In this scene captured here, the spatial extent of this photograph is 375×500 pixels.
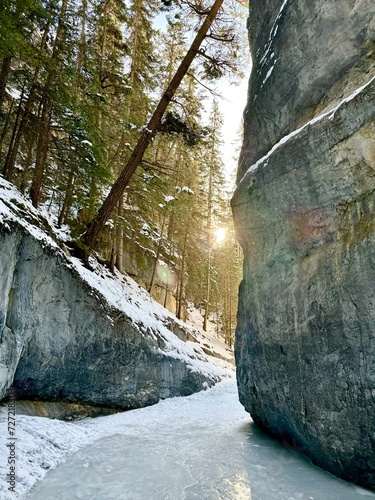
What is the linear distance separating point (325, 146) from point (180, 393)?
10.1 meters

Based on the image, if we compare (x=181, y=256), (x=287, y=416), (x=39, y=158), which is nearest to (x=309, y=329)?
(x=287, y=416)

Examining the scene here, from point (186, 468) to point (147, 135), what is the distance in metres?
10.2

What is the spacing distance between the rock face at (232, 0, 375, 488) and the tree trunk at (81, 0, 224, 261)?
14.9ft

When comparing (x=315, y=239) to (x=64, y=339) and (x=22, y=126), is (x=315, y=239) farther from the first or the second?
(x=22, y=126)

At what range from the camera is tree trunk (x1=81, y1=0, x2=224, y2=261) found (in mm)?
11094

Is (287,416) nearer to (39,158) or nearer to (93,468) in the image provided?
(93,468)

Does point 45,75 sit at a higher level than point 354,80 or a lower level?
higher

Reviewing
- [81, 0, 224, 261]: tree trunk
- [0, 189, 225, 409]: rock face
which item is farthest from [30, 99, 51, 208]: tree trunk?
[0, 189, 225, 409]: rock face

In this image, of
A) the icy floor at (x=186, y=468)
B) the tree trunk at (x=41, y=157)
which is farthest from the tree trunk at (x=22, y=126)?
the icy floor at (x=186, y=468)

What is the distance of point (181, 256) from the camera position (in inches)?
918

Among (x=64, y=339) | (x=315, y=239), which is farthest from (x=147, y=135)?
(x=315, y=239)

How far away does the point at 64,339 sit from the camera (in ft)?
27.3

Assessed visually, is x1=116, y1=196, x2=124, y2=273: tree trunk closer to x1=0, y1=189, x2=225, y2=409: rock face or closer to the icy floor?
x1=0, y1=189, x2=225, y2=409: rock face

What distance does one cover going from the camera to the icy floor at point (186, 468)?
13.1ft
